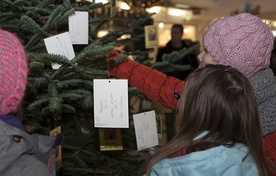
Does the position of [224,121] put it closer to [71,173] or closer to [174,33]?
[71,173]

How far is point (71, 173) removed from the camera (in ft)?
6.71

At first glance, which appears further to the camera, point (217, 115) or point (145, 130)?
point (145, 130)

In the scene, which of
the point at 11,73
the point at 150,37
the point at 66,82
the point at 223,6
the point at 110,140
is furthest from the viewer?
the point at 223,6

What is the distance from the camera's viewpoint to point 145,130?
5.98 ft

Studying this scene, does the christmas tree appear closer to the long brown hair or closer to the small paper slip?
the small paper slip

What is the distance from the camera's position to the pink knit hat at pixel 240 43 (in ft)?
5.23

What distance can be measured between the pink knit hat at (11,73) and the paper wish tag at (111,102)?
490mm

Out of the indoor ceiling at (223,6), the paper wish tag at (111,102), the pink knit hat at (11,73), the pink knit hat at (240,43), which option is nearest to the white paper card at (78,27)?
the paper wish tag at (111,102)

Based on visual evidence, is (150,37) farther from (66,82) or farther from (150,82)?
(66,82)

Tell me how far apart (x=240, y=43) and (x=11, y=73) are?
0.93 metres

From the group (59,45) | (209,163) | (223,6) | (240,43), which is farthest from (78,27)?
(223,6)

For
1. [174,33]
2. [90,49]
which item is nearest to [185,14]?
[174,33]

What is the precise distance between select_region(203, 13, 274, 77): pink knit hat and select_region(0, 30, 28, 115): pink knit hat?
834 millimetres

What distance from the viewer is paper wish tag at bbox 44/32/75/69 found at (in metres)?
1.54
